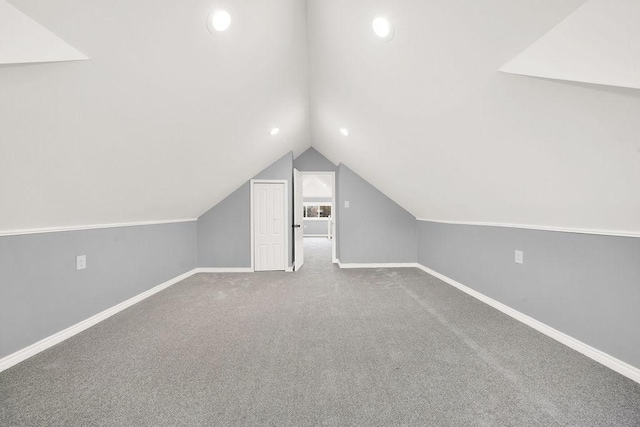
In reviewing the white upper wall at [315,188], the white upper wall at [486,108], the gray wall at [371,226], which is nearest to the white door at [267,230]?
the gray wall at [371,226]

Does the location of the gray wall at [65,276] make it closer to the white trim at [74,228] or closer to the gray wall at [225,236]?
the white trim at [74,228]

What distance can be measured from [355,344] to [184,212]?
352 cm

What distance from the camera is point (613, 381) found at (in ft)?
5.64

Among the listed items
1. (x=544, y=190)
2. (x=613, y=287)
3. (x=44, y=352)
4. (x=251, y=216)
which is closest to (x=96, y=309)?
(x=44, y=352)

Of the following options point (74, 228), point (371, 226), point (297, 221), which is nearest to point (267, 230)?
point (297, 221)

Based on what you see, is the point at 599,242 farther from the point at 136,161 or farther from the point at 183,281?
the point at 183,281

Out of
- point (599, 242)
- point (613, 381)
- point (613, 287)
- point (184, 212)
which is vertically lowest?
point (613, 381)

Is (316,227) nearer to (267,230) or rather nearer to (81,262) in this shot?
(267,230)

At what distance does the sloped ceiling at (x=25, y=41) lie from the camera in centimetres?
111

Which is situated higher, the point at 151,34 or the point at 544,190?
the point at 151,34

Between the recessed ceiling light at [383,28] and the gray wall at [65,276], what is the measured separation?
10.5 feet

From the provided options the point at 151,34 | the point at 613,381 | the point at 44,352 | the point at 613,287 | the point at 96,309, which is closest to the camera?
the point at 151,34

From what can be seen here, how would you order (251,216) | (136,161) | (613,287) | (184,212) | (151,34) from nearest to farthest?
(151,34)
(613,287)
(136,161)
(184,212)
(251,216)

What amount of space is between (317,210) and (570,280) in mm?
9616
